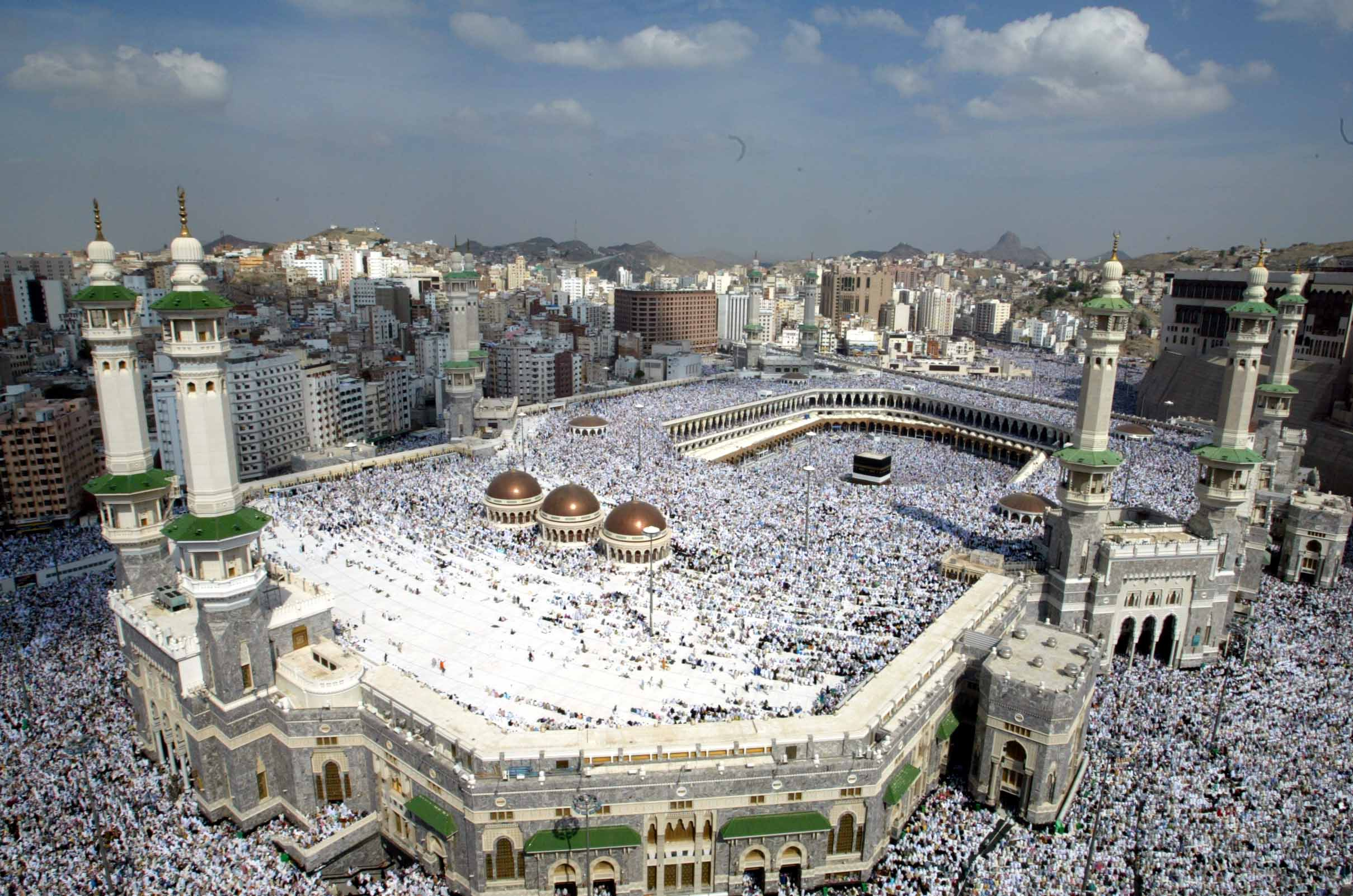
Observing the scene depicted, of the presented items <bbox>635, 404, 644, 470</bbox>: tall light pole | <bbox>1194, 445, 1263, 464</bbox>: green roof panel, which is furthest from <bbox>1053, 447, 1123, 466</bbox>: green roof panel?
<bbox>635, 404, 644, 470</bbox>: tall light pole

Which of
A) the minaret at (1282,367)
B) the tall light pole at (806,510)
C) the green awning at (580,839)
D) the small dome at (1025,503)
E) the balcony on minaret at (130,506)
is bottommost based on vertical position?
the green awning at (580,839)

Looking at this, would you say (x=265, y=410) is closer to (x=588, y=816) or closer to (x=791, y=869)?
(x=588, y=816)

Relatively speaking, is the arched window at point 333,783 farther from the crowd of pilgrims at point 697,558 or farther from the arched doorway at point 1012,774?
the arched doorway at point 1012,774

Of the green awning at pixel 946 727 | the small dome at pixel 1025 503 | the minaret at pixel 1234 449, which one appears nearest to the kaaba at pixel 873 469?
the small dome at pixel 1025 503

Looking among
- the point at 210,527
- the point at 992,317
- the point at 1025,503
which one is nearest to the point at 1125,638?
the point at 1025,503

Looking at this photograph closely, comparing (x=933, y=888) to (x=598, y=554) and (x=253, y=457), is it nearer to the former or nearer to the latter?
(x=598, y=554)

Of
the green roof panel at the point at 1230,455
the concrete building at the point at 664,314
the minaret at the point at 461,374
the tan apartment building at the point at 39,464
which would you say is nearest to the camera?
the green roof panel at the point at 1230,455

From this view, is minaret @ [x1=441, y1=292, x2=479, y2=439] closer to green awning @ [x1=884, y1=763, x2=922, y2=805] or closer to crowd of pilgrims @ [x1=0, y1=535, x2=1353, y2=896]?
crowd of pilgrims @ [x1=0, y1=535, x2=1353, y2=896]
